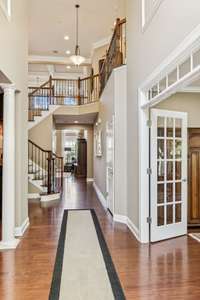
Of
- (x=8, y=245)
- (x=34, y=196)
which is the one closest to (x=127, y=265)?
(x=8, y=245)

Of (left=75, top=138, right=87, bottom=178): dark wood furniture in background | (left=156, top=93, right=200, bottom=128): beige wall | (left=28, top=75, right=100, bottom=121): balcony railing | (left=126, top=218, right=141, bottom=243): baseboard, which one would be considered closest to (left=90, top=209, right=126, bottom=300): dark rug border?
(left=126, top=218, right=141, bottom=243): baseboard

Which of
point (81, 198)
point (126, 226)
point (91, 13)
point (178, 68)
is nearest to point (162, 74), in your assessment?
point (178, 68)

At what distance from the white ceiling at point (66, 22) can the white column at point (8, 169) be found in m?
5.30

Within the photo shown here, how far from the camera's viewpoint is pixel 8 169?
4.06 m

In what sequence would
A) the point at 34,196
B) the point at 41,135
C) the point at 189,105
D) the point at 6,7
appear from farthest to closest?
the point at 41,135, the point at 34,196, the point at 189,105, the point at 6,7

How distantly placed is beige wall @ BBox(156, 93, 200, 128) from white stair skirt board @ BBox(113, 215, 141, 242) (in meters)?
2.19

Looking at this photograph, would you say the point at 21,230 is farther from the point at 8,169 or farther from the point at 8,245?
the point at 8,169

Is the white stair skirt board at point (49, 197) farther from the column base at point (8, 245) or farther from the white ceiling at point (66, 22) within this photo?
the white ceiling at point (66, 22)

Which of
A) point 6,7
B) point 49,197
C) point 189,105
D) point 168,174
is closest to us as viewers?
point 6,7

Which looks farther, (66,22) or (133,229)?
(66,22)

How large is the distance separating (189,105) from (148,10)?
197 cm

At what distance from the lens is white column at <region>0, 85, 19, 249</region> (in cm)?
399

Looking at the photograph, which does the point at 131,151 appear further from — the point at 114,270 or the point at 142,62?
the point at 114,270

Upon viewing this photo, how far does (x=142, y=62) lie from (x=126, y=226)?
2985mm
